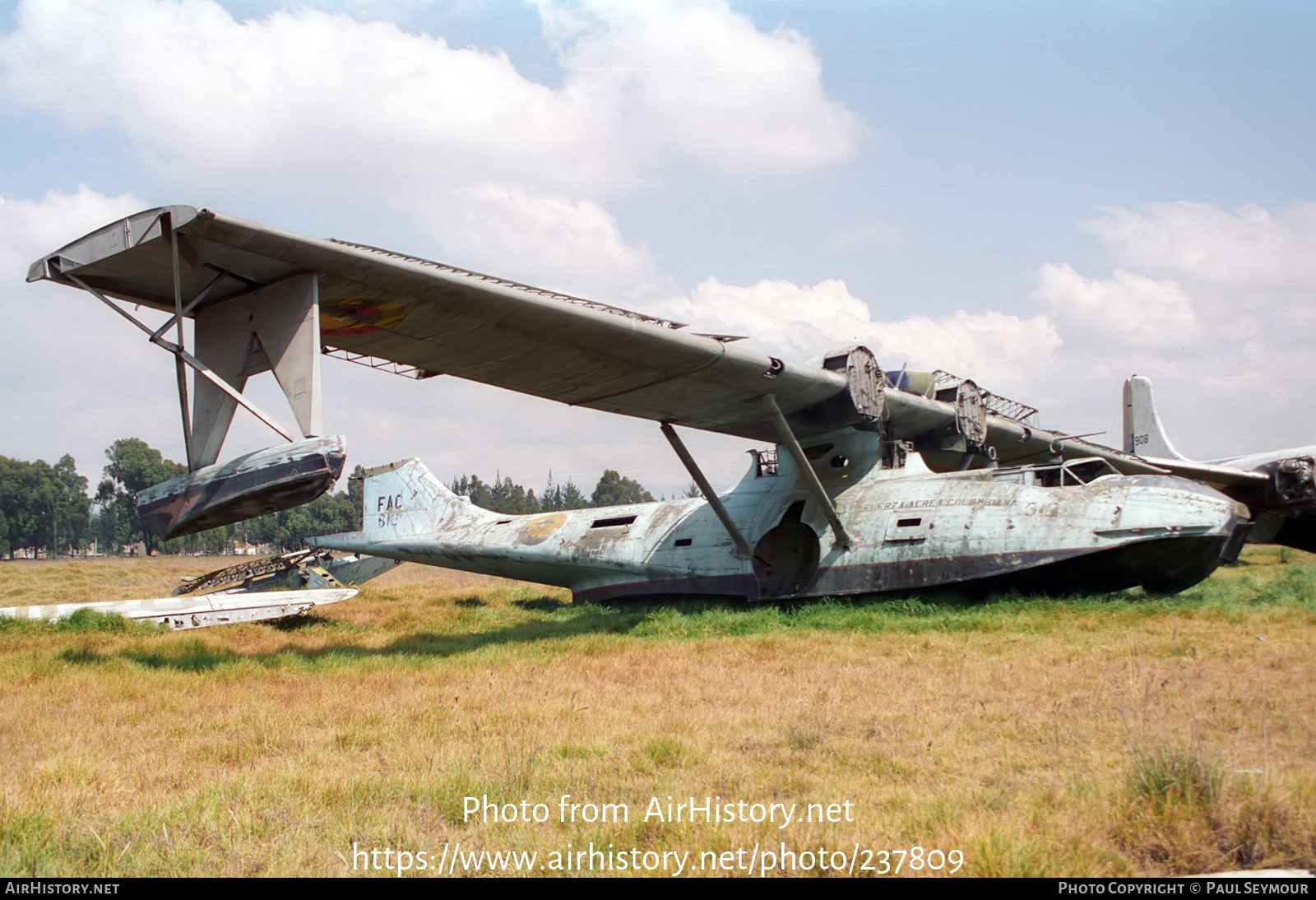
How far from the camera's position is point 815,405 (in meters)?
16.6

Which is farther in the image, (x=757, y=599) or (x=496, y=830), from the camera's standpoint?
(x=757, y=599)

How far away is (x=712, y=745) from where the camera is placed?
6551 millimetres

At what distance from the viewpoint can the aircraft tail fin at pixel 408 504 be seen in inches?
859

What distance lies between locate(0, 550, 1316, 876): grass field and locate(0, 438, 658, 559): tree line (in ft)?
230

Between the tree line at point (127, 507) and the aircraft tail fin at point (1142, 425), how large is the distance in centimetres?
5590

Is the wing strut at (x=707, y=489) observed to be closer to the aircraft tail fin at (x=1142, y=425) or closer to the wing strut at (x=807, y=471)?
the wing strut at (x=807, y=471)

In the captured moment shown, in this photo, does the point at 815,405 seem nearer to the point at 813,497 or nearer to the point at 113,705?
the point at 813,497

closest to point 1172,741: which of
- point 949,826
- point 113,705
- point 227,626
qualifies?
point 949,826

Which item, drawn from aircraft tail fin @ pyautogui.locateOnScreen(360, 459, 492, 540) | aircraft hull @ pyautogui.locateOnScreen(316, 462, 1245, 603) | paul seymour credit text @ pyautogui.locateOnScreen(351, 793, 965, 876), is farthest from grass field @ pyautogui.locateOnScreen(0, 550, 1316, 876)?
aircraft tail fin @ pyautogui.locateOnScreen(360, 459, 492, 540)

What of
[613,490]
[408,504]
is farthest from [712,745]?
[613,490]

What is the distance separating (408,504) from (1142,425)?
74.2ft

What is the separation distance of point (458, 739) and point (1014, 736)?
13.6 ft

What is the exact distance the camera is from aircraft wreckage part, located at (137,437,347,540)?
9.98 meters

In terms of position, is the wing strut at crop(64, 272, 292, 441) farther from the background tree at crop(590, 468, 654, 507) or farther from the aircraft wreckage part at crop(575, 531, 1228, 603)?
the background tree at crop(590, 468, 654, 507)
